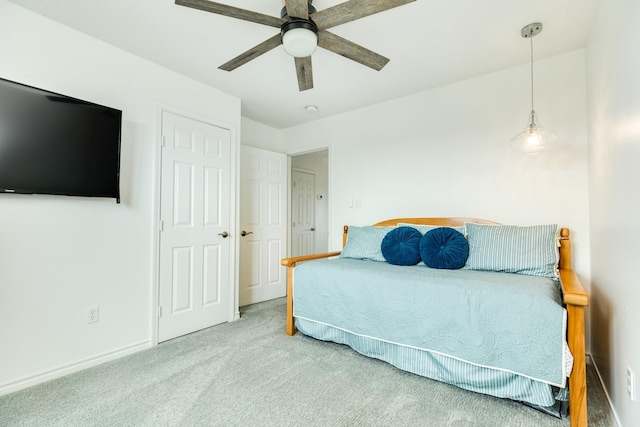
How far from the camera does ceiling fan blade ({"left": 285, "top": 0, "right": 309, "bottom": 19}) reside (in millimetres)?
1453

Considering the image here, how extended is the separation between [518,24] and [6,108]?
3.29m

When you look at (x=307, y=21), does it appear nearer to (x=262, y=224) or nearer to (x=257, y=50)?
(x=257, y=50)

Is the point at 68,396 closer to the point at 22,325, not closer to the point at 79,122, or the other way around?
the point at 22,325

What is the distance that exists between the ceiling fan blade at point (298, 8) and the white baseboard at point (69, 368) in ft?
8.69

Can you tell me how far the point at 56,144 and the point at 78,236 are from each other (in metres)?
0.64

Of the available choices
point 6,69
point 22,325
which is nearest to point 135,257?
point 22,325

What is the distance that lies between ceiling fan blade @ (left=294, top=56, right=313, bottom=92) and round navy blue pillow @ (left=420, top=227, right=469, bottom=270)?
157 cm

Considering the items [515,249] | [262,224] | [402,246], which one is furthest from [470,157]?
[262,224]

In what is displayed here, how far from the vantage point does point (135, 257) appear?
2379 mm

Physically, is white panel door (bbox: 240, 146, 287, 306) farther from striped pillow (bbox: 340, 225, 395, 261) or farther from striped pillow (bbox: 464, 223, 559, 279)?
striped pillow (bbox: 464, 223, 559, 279)

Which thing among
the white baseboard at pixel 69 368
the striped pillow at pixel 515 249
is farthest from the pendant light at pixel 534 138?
the white baseboard at pixel 69 368

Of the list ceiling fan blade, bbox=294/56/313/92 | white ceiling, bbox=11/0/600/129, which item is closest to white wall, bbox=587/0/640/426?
white ceiling, bbox=11/0/600/129

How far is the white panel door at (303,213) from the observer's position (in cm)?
501

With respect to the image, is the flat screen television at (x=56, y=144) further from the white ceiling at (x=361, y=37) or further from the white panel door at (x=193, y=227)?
the white ceiling at (x=361, y=37)
